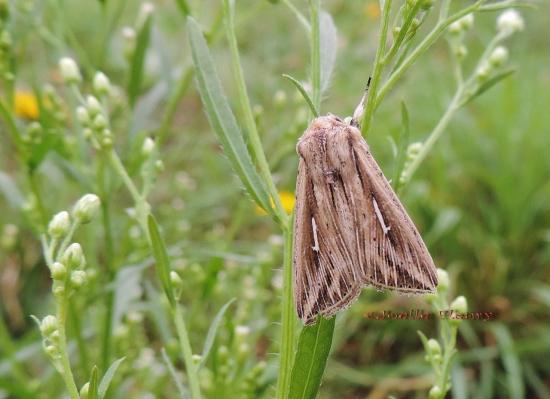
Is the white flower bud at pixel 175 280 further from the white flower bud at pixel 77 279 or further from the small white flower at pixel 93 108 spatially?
the small white flower at pixel 93 108

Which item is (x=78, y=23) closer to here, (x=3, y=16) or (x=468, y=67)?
(x=468, y=67)

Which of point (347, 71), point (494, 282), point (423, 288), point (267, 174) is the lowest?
point (423, 288)

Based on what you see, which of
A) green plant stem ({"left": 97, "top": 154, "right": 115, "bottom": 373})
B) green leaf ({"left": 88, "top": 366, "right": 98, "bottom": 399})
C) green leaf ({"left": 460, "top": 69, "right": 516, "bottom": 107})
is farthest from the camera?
green plant stem ({"left": 97, "top": 154, "right": 115, "bottom": 373})

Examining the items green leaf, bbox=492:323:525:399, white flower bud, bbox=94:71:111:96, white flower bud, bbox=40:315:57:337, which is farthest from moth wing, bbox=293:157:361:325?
green leaf, bbox=492:323:525:399

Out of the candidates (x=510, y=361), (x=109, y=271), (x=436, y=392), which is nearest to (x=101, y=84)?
(x=109, y=271)

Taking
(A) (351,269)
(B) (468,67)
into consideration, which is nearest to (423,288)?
(A) (351,269)

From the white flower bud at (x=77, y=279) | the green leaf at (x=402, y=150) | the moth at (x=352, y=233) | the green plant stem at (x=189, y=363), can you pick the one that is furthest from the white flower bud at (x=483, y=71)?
the white flower bud at (x=77, y=279)

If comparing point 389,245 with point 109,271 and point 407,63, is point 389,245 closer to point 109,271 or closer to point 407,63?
point 407,63

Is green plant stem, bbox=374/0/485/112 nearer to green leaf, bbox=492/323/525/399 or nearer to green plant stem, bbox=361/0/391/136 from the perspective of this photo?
green plant stem, bbox=361/0/391/136

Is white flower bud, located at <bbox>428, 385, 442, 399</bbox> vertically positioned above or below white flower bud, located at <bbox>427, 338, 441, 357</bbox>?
below
